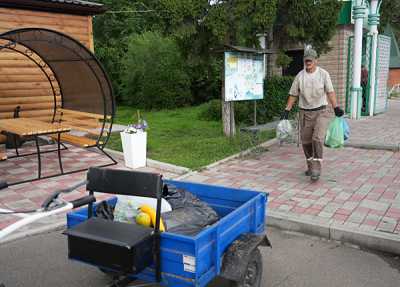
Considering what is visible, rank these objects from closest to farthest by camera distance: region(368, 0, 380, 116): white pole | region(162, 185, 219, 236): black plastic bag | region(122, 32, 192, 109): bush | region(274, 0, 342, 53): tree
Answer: region(162, 185, 219, 236): black plastic bag < region(274, 0, 342, 53): tree < region(368, 0, 380, 116): white pole < region(122, 32, 192, 109): bush

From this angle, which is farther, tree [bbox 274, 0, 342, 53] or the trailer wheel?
tree [bbox 274, 0, 342, 53]

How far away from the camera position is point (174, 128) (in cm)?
1198

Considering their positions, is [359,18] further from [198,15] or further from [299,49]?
[198,15]

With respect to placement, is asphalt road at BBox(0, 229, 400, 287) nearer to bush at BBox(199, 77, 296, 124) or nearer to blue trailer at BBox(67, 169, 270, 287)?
blue trailer at BBox(67, 169, 270, 287)

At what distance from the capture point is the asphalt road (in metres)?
3.60

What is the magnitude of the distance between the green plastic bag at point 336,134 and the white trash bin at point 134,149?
10.4ft

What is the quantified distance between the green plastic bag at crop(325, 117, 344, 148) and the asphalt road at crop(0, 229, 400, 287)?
2231 millimetres

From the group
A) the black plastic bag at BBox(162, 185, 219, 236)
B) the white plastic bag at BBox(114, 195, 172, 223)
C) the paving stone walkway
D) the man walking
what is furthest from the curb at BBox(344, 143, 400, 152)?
the white plastic bag at BBox(114, 195, 172, 223)

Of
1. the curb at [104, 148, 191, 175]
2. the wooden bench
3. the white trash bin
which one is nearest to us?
the curb at [104, 148, 191, 175]

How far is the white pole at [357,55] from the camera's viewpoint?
12.4 metres

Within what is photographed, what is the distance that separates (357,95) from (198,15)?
20.8 ft

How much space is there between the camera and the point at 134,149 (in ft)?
24.1

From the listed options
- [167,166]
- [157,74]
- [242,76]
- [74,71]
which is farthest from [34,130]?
[157,74]

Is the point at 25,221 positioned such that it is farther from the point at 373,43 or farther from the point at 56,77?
the point at 373,43
